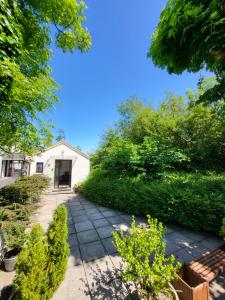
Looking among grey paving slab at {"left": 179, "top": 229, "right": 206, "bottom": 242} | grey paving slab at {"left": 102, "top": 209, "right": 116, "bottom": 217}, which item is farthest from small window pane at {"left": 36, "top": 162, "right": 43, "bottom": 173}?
grey paving slab at {"left": 179, "top": 229, "right": 206, "bottom": 242}

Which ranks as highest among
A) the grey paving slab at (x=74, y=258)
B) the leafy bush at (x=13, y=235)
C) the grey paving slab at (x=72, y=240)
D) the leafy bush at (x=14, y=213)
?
the leafy bush at (x=14, y=213)

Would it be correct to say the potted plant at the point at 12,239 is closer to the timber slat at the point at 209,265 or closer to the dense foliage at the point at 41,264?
the dense foliage at the point at 41,264

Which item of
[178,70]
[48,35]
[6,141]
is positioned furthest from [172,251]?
[48,35]

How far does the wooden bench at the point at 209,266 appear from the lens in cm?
216

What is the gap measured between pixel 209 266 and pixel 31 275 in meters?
2.78

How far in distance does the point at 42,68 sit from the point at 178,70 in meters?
3.29

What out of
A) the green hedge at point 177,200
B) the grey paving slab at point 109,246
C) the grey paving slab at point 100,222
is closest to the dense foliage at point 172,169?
the green hedge at point 177,200

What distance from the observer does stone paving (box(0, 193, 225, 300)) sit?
7.52ft

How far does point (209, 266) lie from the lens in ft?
7.72

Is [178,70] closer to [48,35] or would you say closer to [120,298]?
[48,35]

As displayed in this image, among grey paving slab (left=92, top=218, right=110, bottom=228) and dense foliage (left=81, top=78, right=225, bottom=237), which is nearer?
dense foliage (left=81, top=78, right=225, bottom=237)

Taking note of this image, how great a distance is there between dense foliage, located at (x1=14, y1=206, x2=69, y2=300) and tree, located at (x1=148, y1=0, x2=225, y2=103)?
3.21 m

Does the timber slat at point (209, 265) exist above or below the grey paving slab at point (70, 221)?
above

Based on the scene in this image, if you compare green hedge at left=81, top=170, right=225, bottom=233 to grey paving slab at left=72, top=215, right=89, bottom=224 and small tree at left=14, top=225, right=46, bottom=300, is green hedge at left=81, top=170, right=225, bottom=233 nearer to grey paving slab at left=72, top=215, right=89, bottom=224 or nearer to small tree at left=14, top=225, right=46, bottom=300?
grey paving slab at left=72, top=215, right=89, bottom=224
